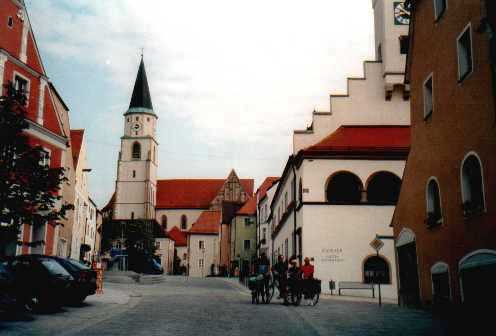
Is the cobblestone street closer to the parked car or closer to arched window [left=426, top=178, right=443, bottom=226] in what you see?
the parked car

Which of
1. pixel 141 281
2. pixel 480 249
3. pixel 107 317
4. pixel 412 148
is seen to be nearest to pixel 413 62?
pixel 412 148

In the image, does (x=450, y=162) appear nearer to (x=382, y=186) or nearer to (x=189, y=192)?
(x=382, y=186)

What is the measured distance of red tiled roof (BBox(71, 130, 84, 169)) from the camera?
4556 centimetres

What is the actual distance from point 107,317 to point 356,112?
23730mm

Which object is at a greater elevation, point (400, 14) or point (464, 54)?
point (400, 14)

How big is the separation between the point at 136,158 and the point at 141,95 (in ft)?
38.8

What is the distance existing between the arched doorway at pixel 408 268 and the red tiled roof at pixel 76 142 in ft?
99.9

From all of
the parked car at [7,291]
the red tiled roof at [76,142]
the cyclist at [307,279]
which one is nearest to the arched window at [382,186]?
the cyclist at [307,279]

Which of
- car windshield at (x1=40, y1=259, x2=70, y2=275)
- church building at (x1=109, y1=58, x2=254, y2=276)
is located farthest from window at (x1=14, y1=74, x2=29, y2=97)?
church building at (x1=109, y1=58, x2=254, y2=276)

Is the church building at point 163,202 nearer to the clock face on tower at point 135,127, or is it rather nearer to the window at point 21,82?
the clock face on tower at point 135,127

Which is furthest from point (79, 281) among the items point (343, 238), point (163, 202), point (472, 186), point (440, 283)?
point (163, 202)

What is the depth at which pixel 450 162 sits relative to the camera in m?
16.2

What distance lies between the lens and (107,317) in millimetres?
15164

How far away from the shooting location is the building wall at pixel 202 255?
102938mm
